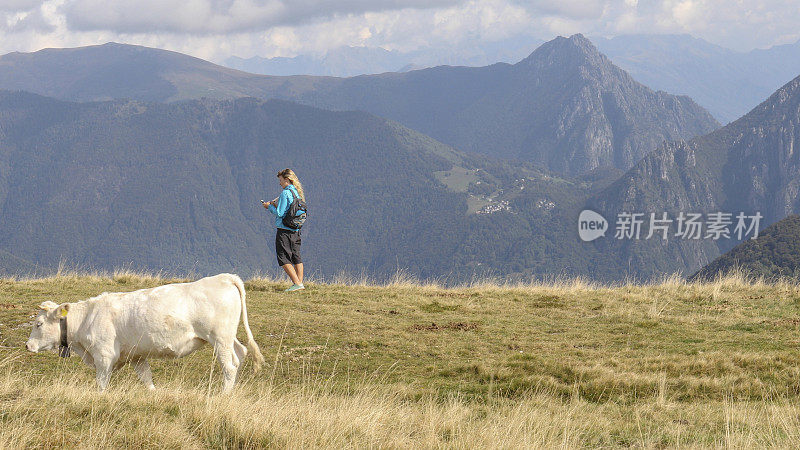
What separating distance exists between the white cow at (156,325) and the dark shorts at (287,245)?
24.5 feet

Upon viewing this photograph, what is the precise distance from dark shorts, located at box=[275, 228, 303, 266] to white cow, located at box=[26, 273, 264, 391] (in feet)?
24.5

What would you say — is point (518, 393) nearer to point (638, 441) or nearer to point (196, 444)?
point (638, 441)

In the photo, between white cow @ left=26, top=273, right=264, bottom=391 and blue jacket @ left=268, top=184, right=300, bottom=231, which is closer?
white cow @ left=26, top=273, right=264, bottom=391

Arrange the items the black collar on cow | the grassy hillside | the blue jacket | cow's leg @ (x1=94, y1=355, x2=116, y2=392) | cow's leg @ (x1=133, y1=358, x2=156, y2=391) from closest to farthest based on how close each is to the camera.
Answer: the grassy hillside
cow's leg @ (x1=94, y1=355, x2=116, y2=392)
cow's leg @ (x1=133, y1=358, x2=156, y2=391)
the black collar on cow
the blue jacket

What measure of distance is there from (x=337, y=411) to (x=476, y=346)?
5.44 metres

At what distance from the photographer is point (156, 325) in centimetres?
863

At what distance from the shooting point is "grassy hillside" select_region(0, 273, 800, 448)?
6277mm

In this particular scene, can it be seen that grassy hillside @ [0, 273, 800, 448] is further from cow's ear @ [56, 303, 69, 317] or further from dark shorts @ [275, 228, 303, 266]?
dark shorts @ [275, 228, 303, 266]

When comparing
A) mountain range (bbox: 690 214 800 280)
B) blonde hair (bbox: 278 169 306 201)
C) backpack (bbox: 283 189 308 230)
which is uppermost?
blonde hair (bbox: 278 169 306 201)

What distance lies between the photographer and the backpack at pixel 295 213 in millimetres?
16250

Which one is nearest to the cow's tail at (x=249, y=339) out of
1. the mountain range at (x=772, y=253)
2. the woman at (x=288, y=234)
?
the woman at (x=288, y=234)

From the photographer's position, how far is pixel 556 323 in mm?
14273

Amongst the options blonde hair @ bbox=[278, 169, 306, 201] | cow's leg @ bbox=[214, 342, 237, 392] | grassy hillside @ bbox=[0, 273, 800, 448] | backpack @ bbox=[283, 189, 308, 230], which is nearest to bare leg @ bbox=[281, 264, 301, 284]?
grassy hillside @ bbox=[0, 273, 800, 448]

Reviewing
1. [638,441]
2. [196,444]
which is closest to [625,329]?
[638,441]
